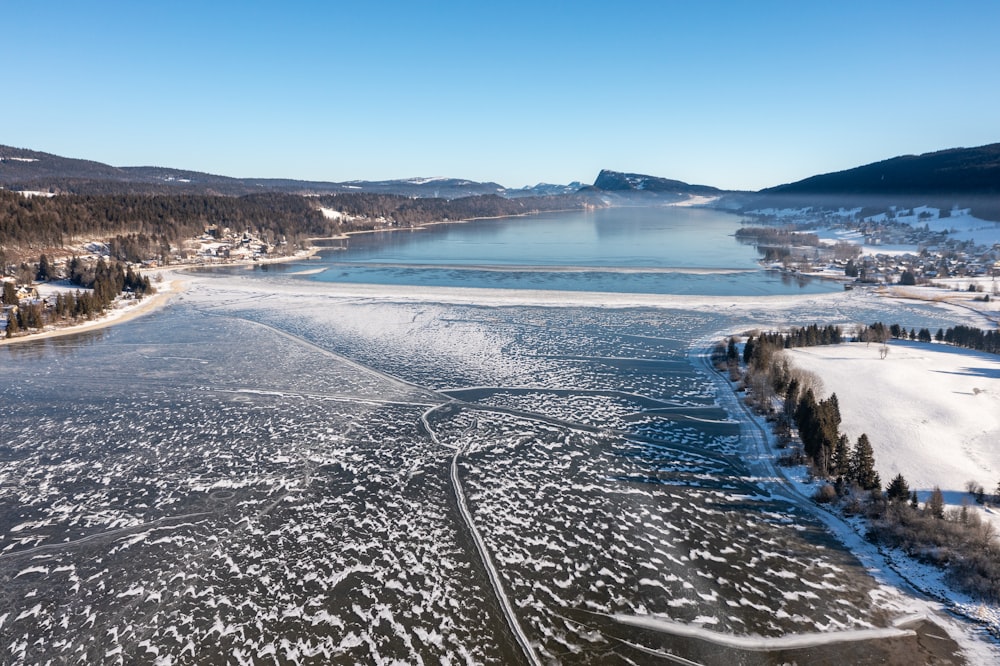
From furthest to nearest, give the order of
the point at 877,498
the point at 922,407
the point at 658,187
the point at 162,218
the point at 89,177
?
the point at 658,187 → the point at 89,177 → the point at 162,218 → the point at 922,407 → the point at 877,498

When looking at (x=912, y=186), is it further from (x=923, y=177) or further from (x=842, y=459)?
(x=842, y=459)

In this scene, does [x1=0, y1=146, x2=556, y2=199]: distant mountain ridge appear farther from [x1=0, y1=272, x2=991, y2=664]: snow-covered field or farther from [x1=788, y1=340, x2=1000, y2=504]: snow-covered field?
[x1=788, y1=340, x2=1000, y2=504]: snow-covered field

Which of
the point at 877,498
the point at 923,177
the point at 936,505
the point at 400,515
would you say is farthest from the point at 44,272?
the point at 923,177

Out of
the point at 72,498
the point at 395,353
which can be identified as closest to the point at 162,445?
the point at 72,498

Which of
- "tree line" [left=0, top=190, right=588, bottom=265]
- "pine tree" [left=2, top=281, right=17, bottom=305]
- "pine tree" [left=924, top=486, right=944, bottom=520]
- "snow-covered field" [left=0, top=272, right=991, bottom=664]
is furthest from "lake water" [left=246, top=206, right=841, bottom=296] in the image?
"pine tree" [left=924, top=486, right=944, bottom=520]

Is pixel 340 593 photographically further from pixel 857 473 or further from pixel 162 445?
pixel 857 473

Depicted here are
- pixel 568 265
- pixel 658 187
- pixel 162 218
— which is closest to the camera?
pixel 568 265

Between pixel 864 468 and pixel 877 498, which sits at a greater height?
pixel 864 468

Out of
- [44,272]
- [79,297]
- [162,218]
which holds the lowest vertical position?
[79,297]
